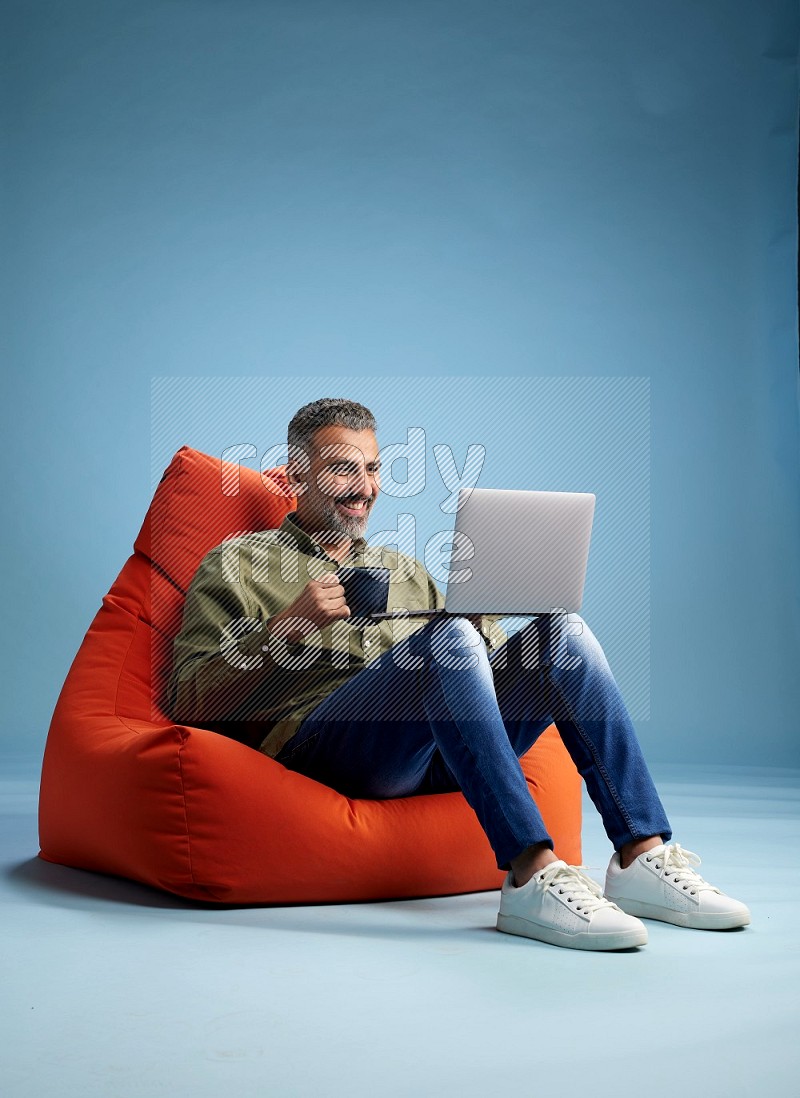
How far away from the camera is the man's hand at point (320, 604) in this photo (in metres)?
1.64

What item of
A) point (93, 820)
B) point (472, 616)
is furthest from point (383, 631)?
point (93, 820)

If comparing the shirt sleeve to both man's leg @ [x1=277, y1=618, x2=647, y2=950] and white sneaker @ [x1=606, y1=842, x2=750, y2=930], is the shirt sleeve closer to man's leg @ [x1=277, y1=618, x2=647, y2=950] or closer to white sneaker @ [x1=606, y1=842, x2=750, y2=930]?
man's leg @ [x1=277, y1=618, x2=647, y2=950]

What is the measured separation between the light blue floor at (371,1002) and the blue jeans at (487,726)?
16cm

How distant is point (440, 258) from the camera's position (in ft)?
12.4

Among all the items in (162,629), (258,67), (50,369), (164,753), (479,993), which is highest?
(258,67)

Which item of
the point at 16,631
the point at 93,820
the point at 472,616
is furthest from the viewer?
the point at 16,631

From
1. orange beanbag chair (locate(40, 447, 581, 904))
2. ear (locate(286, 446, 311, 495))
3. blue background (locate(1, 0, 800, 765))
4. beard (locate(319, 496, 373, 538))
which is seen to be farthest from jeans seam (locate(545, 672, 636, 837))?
blue background (locate(1, 0, 800, 765))

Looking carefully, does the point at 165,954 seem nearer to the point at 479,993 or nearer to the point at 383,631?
the point at 479,993

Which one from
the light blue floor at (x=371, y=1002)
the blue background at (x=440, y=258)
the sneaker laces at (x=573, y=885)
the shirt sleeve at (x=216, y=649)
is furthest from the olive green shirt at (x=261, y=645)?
the blue background at (x=440, y=258)

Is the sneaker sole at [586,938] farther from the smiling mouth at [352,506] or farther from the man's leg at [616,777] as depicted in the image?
the smiling mouth at [352,506]

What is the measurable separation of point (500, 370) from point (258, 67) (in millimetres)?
1183

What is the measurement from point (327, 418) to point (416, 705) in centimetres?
57

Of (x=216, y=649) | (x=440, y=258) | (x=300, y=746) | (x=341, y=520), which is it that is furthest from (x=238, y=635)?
(x=440, y=258)

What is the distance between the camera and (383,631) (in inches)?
76.1
